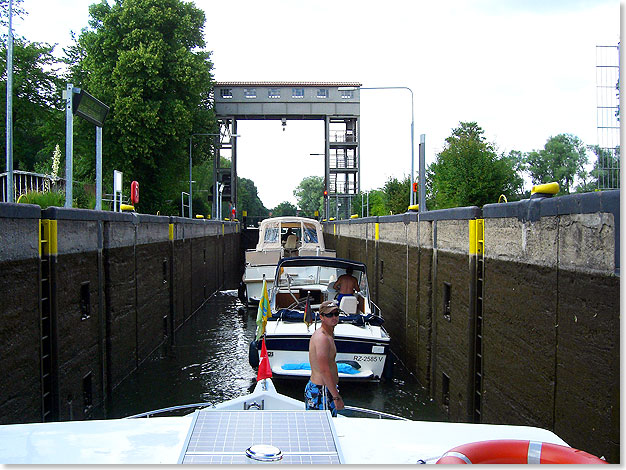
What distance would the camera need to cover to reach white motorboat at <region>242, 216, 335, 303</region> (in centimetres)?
1981

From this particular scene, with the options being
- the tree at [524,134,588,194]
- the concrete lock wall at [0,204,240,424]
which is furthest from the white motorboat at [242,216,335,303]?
the tree at [524,134,588,194]

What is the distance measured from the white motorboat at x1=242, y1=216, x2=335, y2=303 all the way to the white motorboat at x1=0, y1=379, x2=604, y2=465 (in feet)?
49.5

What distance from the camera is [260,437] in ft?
12.0

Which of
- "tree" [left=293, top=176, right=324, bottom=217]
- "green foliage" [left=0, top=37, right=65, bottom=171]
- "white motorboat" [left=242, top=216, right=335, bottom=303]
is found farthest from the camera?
"tree" [left=293, top=176, right=324, bottom=217]

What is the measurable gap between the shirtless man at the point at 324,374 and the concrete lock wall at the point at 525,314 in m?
1.84

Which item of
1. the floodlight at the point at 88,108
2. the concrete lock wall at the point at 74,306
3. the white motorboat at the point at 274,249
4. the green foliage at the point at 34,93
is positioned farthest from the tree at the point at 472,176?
the floodlight at the point at 88,108

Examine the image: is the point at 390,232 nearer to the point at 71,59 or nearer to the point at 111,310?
the point at 111,310

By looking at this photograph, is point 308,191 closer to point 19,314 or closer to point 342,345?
point 342,345

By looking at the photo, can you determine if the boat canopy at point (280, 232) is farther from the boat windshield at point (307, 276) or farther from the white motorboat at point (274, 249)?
the boat windshield at point (307, 276)

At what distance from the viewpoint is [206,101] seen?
3744 cm

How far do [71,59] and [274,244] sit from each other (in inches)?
574

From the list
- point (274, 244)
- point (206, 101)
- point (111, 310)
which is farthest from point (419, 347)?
point (206, 101)

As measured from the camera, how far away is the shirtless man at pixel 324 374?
644 centimetres

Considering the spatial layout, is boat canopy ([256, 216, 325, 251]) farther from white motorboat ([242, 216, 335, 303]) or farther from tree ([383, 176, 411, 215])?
tree ([383, 176, 411, 215])
